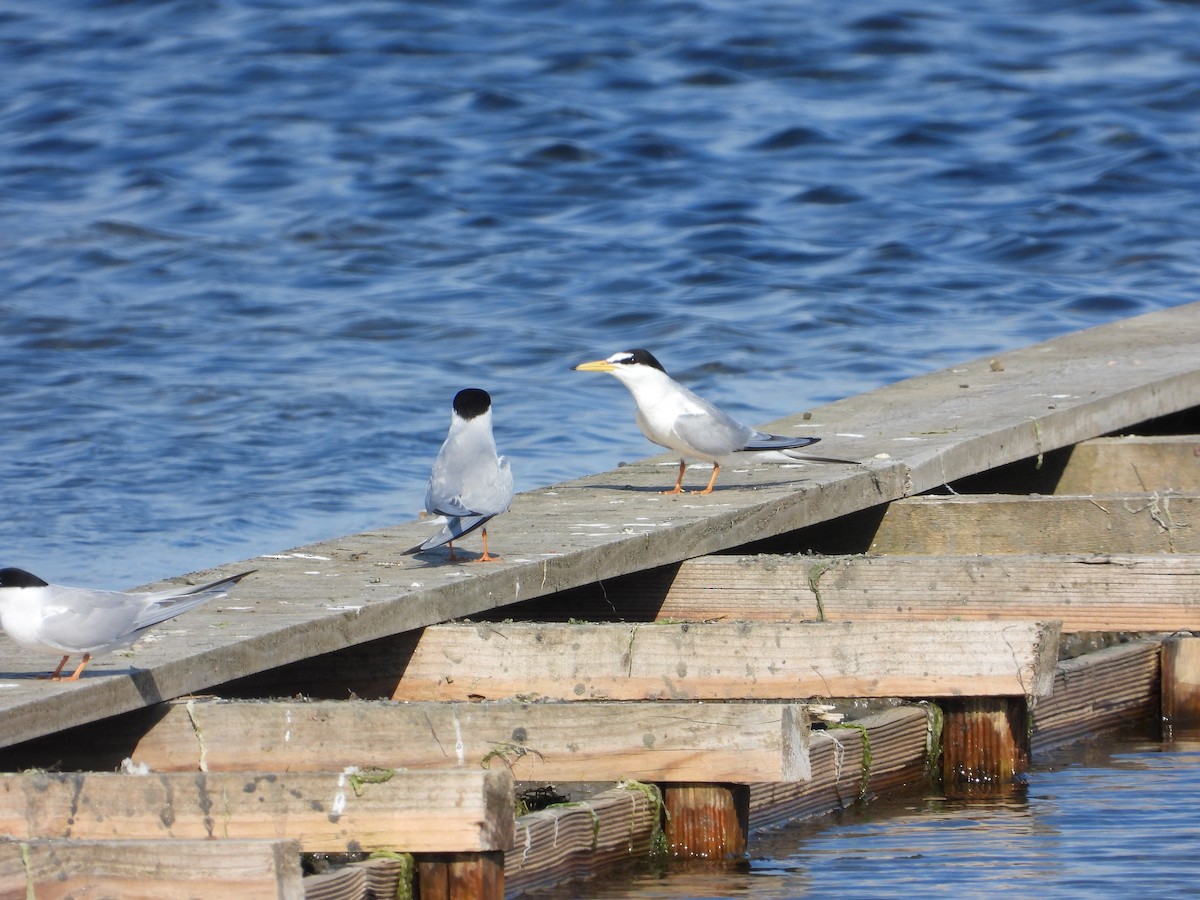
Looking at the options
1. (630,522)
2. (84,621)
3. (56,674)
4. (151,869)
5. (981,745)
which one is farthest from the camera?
(630,522)

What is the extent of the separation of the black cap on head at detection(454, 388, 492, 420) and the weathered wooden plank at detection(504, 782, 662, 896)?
1784mm

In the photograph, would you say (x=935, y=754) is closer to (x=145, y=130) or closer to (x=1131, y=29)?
(x=145, y=130)

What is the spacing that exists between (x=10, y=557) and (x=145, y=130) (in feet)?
39.8

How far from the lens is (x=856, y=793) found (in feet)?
16.6

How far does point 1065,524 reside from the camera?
6426 mm

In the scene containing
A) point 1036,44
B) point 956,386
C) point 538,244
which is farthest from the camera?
Answer: point 1036,44

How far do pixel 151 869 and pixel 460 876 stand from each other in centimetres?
70

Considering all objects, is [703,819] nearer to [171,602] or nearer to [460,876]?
[460,876]

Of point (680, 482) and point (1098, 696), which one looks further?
point (680, 482)

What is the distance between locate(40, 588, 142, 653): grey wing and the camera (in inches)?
165

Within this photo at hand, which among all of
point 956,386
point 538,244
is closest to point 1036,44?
point 538,244

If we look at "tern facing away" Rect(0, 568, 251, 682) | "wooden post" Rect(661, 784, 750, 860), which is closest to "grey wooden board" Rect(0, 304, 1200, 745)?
"tern facing away" Rect(0, 568, 251, 682)

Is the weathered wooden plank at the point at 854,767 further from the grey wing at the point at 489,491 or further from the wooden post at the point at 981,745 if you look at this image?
the grey wing at the point at 489,491

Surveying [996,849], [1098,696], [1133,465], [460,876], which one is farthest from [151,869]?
[1133,465]
